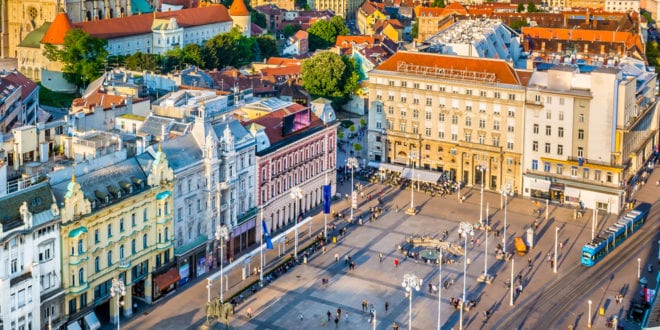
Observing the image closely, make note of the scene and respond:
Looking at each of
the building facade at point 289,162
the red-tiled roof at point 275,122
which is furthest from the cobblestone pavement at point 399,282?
the red-tiled roof at point 275,122

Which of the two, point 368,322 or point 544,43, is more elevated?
point 544,43

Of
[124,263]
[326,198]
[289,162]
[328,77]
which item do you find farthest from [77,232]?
[328,77]

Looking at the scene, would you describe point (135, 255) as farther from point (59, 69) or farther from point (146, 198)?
point (59, 69)

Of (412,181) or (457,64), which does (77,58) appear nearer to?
(457,64)

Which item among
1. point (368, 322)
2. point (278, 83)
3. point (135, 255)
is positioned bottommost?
point (368, 322)

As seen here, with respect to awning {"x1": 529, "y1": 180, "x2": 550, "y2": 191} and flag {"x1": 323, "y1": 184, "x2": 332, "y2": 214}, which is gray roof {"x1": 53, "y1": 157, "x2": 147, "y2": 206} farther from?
awning {"x1": 529, "y1": 180, "x2": 550, "y2": 191}

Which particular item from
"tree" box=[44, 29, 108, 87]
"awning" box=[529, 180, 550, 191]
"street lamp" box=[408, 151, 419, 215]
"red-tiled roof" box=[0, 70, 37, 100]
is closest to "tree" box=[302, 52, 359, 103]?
"tree" box=[44, 29, 108, 87]

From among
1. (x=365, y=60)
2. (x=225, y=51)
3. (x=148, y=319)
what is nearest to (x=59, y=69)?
(x=225, y=51)
